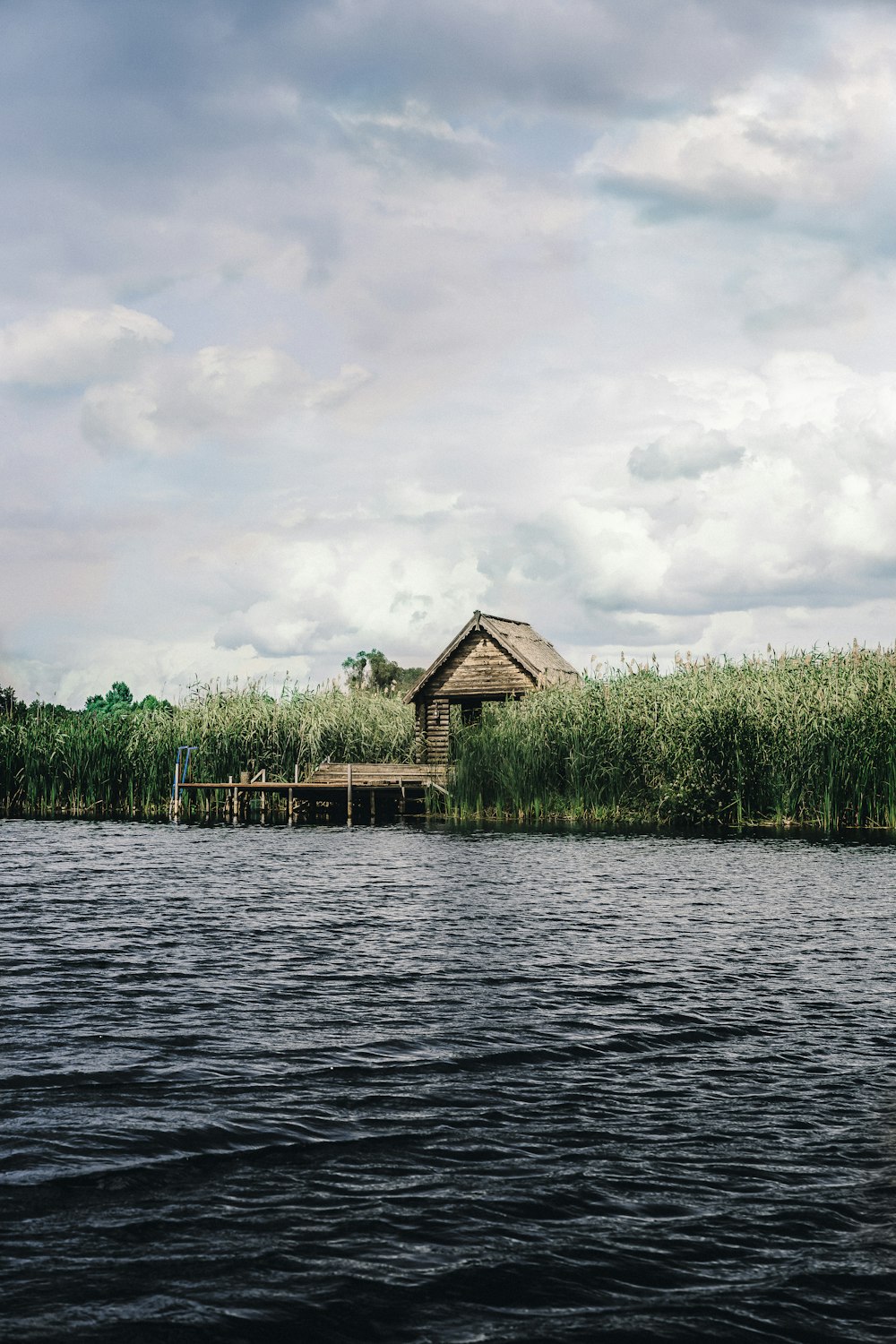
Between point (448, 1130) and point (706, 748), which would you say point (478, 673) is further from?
point (448, 1130)

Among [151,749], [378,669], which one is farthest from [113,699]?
[151,749]

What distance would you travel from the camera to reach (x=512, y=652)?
140 feet

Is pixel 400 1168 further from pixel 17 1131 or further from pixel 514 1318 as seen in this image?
pixel 17 1131

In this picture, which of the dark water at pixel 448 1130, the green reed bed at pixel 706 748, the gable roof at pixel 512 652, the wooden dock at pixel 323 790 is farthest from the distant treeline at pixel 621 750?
the dark water at pixel 448 1130

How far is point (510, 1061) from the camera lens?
7.66m

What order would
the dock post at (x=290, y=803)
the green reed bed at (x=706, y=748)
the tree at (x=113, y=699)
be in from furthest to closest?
the tree at (x=113, y=699) → the dock post at (x=290, y=803) → the green reed bed at (x=706, y=748)

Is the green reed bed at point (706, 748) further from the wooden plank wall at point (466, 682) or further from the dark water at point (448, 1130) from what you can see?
the dark water at point (448, 1130)

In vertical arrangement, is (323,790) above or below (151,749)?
below

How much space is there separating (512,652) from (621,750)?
1280 cm

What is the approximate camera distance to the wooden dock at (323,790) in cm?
3816

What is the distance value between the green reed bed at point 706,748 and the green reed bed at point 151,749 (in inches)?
372

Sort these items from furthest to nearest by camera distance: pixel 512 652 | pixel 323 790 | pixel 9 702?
pixel 9 702 → pixel 512 652 → pixel 323 790

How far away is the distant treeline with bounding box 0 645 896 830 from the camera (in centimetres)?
2748

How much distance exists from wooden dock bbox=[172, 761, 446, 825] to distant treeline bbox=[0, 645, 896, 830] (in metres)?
0.91
